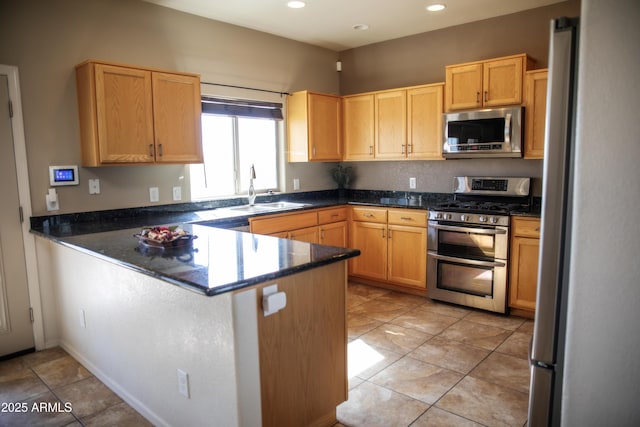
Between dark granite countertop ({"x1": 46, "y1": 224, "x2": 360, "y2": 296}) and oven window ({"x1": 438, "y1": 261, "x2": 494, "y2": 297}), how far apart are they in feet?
7.09

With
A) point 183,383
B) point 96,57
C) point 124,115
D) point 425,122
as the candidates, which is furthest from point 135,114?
point 425,122

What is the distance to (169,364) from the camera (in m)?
2.14

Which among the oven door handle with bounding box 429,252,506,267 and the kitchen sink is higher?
the kitchen sink

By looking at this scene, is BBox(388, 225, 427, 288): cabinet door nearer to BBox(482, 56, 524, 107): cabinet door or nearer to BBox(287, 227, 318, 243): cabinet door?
BBox(287, 227, 318, 243): cabinet door

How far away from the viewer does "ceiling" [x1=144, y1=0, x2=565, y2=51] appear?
3855mm

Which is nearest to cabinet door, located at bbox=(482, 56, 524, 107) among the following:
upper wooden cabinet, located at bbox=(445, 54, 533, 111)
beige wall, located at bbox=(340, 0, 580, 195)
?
upper wooden cabinet, located at bbox=(445, 54, 533, 111)

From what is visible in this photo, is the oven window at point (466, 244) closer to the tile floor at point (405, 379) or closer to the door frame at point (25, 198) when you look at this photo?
the tile floor at point (405, 379)

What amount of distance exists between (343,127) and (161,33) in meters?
2.20

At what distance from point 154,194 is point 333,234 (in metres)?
1.86

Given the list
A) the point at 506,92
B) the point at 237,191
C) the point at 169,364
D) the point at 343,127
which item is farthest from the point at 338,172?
the point at 169,364

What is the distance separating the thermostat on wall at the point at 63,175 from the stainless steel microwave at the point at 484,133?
10.6ft

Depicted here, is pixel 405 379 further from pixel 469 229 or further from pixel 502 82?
pixel 502 82

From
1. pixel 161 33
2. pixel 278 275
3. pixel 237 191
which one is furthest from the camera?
pixel 237 191

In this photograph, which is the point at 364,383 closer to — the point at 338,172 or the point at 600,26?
the point at 600,26
